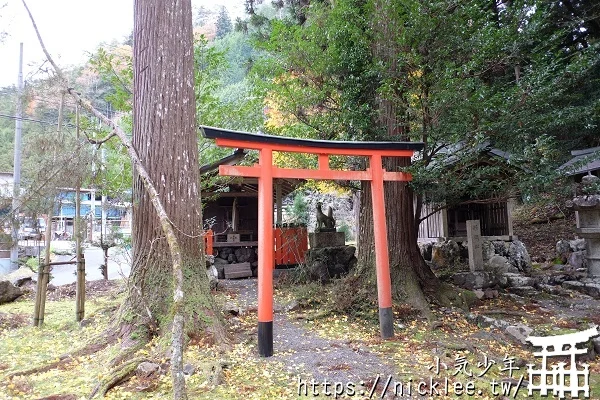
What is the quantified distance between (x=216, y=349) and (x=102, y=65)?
23.5ft

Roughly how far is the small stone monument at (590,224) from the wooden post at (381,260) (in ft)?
17.5

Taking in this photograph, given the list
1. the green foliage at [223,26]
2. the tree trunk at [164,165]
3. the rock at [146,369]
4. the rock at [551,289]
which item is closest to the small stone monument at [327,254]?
the rock at [551,289]

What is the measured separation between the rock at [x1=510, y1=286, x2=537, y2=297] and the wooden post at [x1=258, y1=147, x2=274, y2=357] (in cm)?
594

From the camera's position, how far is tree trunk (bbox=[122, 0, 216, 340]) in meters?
4.68

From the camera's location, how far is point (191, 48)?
17.6 feet

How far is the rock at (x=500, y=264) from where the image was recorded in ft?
31.2

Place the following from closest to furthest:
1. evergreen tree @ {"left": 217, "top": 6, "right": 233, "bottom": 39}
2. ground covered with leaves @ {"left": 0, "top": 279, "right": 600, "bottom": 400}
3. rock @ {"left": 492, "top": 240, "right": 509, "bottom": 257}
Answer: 1. ground covered with leaves @ {"left": 0, "top": 279, "right": 600, "bottom": 400}
2. rock @ {"left": 492, "top": 240, "right": 509, "bottom": 257}
3. evergreen tree @ {"left": 217, "top": 6, "right": 233, "bottom": 39}

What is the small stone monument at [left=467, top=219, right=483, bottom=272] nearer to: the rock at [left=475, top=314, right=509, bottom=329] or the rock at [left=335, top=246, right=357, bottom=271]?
the rock at [left=335, top=246, right=357, bottom=271]

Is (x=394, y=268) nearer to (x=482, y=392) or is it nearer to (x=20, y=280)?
(x=482, y=392)

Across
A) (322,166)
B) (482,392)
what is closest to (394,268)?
(322,166)

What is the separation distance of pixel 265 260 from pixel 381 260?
1.77m

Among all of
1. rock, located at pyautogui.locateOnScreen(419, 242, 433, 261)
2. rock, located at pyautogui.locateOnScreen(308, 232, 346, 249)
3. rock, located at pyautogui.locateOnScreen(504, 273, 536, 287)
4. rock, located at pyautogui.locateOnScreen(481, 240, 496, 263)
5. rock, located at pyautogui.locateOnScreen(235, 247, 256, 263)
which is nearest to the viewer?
rock, located at pyautogui.locateOnScreen(504, 273, 536, 287)

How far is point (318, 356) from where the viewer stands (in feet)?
14.6

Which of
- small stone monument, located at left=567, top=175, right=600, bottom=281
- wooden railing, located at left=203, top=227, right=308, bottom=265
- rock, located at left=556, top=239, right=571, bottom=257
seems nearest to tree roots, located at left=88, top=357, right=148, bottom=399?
wooden railing, located at left=203, top=227, right=308, bottom=265
